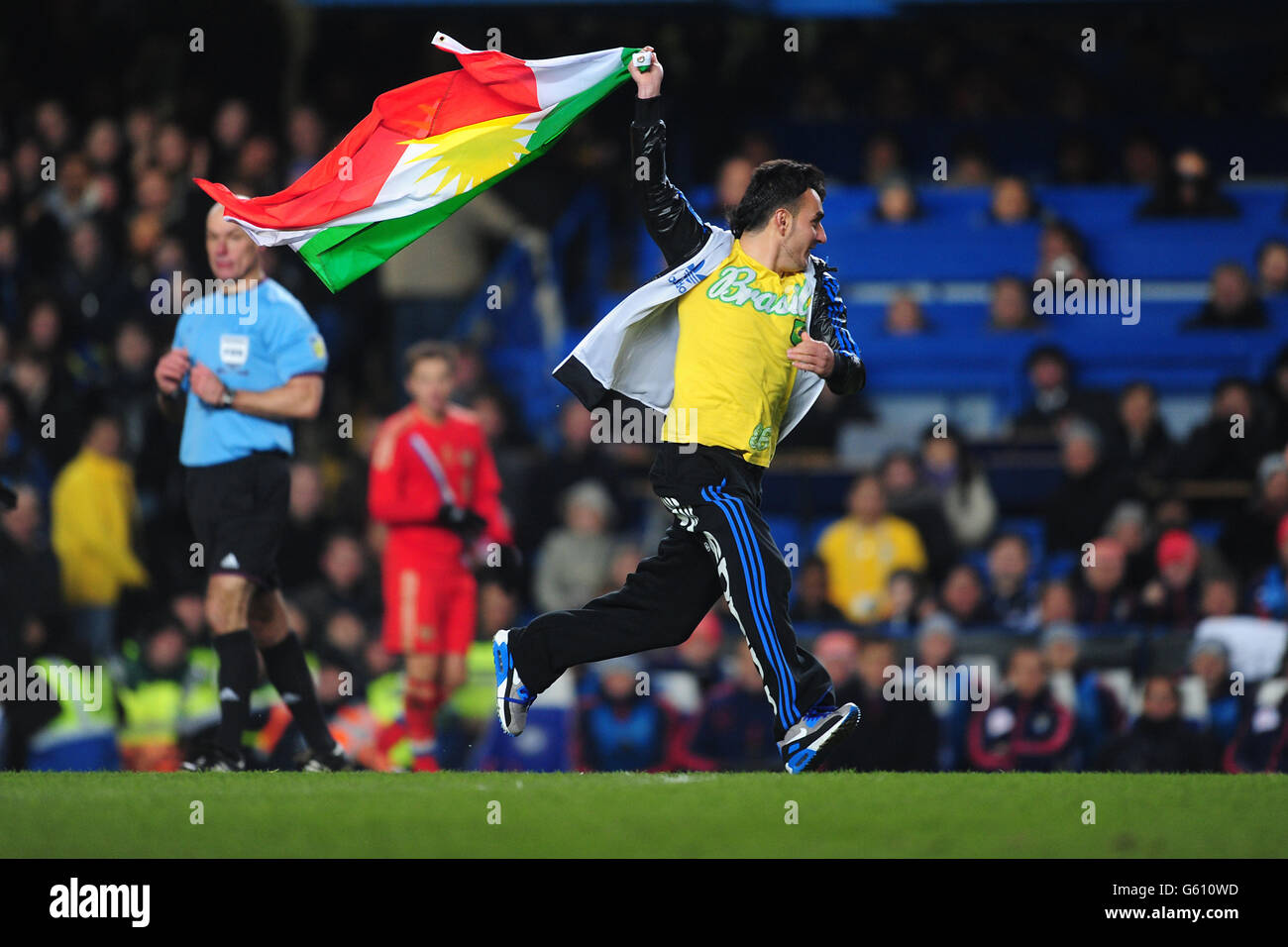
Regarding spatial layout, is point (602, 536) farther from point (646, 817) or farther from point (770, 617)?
point (646, 817)

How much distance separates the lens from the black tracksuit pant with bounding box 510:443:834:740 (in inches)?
285

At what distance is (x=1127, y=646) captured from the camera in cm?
1120

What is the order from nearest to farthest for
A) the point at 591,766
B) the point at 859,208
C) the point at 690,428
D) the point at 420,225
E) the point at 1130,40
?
1. the point at 690,428
2. the point at 420,225
3. the point at 591,766
4. the point at 859,208
5. the point at 1130,40

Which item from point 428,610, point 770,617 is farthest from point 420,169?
point 428,610

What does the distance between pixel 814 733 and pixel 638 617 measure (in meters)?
0.82

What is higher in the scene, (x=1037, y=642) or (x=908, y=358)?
(x=908, y=358)

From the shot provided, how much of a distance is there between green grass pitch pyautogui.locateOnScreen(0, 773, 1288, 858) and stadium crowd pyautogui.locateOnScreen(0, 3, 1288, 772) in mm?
2574

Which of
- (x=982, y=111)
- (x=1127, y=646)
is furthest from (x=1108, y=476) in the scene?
(x=982, y=111)

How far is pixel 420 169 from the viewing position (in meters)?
8.13

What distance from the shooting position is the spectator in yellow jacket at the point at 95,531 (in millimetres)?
13031

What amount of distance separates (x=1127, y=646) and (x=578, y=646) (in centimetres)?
478

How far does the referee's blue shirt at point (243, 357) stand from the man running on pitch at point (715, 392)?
5.38ft

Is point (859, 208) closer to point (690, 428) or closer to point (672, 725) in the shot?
Result: point (672, 725)

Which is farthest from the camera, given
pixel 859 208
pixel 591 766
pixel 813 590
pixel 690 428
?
pixel 859 208
